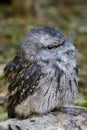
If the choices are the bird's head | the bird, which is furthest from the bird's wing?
the bird's head

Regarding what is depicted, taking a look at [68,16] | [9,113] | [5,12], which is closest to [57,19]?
[68,16]

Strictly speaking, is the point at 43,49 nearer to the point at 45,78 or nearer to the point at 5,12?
the point at 45,78

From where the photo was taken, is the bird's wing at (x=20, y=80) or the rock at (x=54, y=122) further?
the bird's wing at (x=20, y=80)

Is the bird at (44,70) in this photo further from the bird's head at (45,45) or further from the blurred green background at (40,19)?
the blurred green background at (40,19)

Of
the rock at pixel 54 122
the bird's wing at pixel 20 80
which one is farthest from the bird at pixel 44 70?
the rock at pixel 54 122

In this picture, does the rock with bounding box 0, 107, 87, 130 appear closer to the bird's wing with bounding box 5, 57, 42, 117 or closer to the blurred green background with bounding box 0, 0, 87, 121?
the bird's wing with bounding box 5, 57, 42, 117
